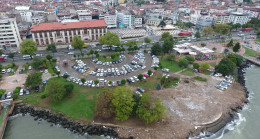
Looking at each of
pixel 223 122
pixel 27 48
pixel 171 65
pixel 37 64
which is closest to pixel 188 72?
pixel 171 65

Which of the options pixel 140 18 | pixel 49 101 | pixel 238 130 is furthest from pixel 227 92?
pixel 140 18

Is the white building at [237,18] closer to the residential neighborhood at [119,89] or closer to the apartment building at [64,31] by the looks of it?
the residential neighborhood at [119,89]

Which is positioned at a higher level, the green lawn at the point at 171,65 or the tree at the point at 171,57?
the tree at the point at 171,57

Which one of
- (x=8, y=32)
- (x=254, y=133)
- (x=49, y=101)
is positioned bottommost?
(x=254, y=133)

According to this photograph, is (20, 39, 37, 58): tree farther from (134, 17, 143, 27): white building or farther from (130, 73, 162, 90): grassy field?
(134, 17, 143, 27): white building

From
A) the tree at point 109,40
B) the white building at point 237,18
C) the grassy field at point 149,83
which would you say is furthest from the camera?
the white building at point 237,18

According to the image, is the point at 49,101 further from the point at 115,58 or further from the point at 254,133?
the point at 254,133

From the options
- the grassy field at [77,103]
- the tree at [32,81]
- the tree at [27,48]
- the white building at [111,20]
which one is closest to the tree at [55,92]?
the grassy field at [77,103]
